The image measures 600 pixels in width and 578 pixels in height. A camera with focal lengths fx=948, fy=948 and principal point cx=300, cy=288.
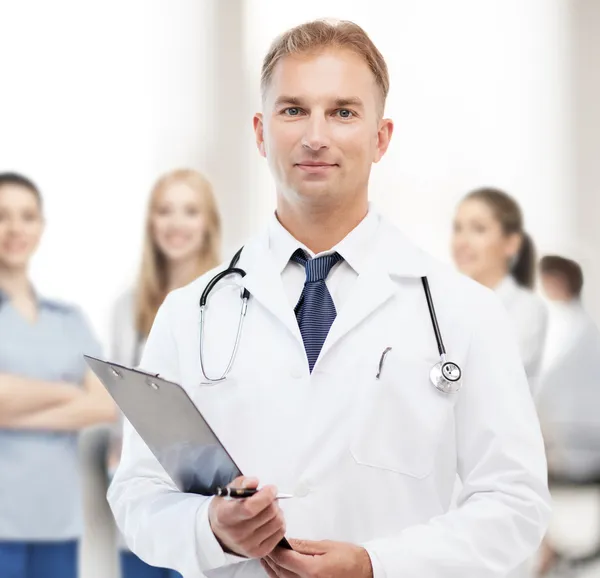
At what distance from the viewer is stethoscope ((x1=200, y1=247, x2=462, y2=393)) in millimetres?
1177

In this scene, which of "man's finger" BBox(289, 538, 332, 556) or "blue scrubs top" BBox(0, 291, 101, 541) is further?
"blue scrubs top" BBox(0, 291, 101, 541)

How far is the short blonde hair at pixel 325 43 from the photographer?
1271 millimetres

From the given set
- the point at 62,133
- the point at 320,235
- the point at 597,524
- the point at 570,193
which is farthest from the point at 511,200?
the point at 320,235

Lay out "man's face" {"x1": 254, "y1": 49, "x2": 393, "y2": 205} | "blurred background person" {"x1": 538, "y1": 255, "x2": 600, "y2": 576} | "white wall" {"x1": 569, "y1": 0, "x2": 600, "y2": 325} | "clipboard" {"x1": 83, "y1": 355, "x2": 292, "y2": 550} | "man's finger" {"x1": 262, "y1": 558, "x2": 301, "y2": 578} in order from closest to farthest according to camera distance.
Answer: "clipboard" {"x1": 83, "y1": 355, "x2": 292, "y2": 550}
"man's finger" {"x1": 262, "y1": 558, "x2": 301, "y2": 578}
"man's face" {"x1": 254, "y1": 49, "x2": 393, "y2": 205}
"blurred background person" {"x1": 538, "y1": 255, "x2": 600, "y2": 576}
"white wall" {"x1": 569, "y1": 0, "x2": 600, "y2": 325}

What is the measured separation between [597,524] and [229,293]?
2.06 meters

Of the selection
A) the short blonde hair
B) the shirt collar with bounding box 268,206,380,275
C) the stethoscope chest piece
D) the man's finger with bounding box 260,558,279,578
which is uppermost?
the short blonde hair

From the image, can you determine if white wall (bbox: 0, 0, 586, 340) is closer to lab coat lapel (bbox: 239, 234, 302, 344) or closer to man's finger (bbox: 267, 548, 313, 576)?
lab coat lapel (bbox: 239, 234, 302, 344)

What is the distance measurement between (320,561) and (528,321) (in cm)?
205

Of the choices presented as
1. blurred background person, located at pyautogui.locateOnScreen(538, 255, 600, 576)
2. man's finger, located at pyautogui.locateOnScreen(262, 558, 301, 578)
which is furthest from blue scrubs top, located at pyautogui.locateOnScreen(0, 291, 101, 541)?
man's finger, located at pyautogui.locateOnScreen(262, 558, 301, 578)

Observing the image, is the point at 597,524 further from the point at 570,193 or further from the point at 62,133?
the point at 62,133

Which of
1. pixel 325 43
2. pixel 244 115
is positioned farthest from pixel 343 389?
pixel 244 115

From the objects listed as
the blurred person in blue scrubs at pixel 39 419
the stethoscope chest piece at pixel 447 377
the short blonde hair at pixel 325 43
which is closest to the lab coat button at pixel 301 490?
the stethoscope chest piece at pixel 447 377

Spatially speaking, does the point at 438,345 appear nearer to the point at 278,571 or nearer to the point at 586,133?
the point at 278,571

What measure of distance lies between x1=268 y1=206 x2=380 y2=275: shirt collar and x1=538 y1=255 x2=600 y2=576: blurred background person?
5.98ft
